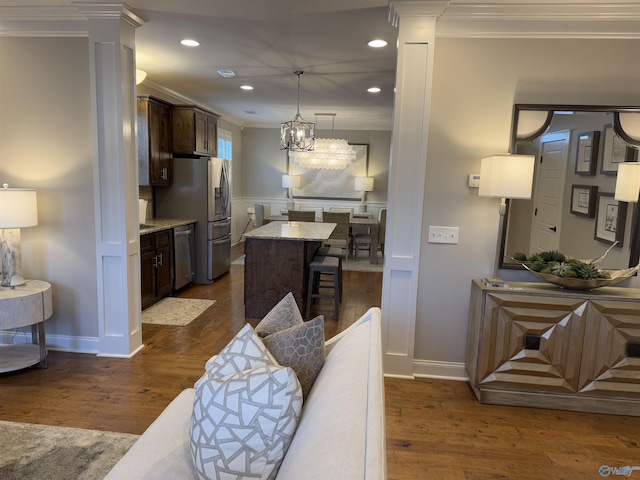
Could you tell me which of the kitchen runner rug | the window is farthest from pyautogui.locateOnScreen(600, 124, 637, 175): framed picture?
the window

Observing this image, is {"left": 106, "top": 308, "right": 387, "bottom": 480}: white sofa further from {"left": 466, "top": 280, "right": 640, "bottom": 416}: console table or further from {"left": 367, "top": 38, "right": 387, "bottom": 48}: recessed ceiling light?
{"left": 367, "top": 38, "right": 387, "bottom": 48}: recessed ceiling light

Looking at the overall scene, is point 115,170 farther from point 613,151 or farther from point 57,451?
point 613,151

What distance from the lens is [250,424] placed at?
1.25 m

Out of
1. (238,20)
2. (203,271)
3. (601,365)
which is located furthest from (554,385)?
(203,271)

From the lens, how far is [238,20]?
328 cm

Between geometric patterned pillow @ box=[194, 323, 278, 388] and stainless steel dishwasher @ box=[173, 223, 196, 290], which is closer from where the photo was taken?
geometric patterned pillow @ box=[194, 323, 278, 388]

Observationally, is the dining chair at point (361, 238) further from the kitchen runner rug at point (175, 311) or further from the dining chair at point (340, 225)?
the kitchen runner rug at point (175, 311)

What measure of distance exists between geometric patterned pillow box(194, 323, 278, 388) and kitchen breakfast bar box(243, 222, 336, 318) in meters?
2.86

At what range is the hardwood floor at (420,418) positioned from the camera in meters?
2.28

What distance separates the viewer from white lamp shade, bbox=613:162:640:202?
2.83 m

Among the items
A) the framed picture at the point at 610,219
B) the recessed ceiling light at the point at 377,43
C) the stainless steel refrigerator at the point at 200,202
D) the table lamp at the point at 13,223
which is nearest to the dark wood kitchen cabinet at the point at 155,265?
the stainless steel refrigerator at the point at 200,202

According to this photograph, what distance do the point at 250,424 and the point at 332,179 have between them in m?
8.20

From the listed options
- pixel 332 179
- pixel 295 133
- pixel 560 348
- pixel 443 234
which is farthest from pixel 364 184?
pixel 560 348

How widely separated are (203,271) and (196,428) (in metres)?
4.61
